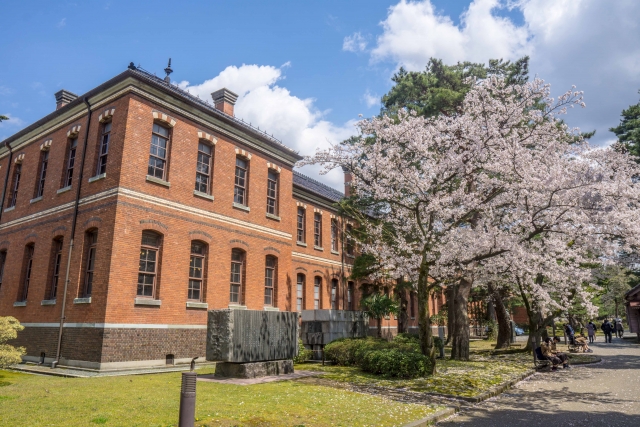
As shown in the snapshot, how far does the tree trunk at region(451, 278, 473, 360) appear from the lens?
18.1m

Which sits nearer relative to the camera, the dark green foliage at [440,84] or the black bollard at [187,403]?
the black bollard at [187,403]

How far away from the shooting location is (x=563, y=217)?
14.1 m

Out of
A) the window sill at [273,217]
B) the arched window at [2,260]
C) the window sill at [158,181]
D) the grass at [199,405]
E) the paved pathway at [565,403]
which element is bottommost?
the paved pathway at [565,403]

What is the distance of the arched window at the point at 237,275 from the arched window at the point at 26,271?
8522mm

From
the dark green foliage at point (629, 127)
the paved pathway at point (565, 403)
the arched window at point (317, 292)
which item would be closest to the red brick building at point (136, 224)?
the arched window at point (317, 292)

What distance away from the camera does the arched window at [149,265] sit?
15.1 metres

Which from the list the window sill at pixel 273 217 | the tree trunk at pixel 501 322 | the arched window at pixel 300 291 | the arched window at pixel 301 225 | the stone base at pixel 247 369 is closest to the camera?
the stone base at pixel 247 369

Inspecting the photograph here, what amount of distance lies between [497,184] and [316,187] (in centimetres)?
1818

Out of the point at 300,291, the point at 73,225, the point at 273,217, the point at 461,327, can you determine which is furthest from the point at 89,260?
the point at 461,327

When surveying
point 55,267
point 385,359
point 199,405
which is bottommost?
point 199,405

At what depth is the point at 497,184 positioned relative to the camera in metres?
14.1

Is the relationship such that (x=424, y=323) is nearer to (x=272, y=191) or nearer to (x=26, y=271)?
(x=272, y=191)

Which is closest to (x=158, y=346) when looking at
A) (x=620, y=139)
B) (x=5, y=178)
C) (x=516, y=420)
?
(x=516, y=420)

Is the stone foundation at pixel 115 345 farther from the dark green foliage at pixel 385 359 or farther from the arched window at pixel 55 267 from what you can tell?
the dark green foliage at pixel 385 359
